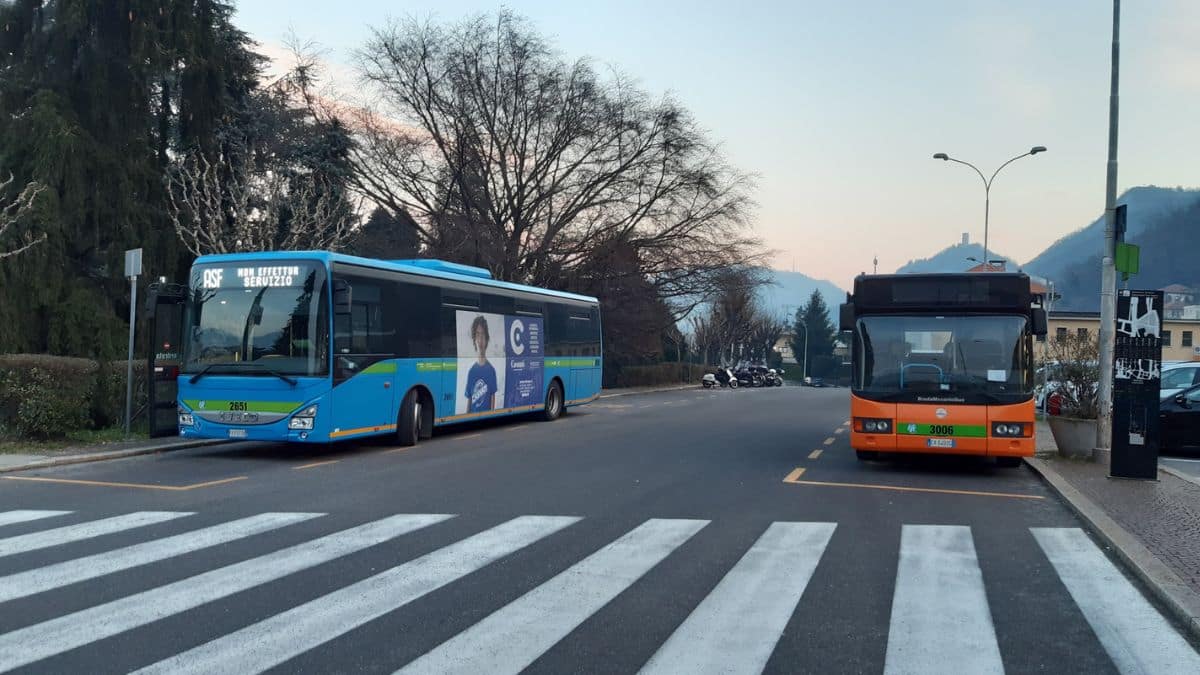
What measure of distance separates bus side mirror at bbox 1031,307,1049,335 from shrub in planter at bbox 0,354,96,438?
Answer: 1419 centimetres

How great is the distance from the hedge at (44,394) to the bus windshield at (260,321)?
1.92 metres

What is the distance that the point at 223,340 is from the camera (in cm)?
1466

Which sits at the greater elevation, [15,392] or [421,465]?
[15,392]

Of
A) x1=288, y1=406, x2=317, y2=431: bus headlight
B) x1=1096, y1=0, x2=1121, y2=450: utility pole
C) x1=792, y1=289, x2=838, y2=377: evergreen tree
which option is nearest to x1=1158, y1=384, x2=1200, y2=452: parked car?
x1=1096, y1=0, x2=1121, y2=450: utility pole

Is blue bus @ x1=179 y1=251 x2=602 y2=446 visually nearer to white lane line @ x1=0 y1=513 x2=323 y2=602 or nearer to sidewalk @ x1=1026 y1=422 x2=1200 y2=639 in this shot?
white lane line @ x1=0 y1=513 x2=323 y2=602

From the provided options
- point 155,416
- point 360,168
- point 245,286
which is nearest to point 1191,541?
point 245,286

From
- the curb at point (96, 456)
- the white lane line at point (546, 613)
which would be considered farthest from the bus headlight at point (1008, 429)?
the curb at point (96, 456)

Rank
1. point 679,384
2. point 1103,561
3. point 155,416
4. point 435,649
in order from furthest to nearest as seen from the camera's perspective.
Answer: point 679,384, point 155,416, point 1103,561, point 435,649

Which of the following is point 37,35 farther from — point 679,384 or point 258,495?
point 679,384

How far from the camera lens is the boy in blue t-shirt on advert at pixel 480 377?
1928cm

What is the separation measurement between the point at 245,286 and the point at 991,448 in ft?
35.6

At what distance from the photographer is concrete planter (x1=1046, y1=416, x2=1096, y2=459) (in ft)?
51.0

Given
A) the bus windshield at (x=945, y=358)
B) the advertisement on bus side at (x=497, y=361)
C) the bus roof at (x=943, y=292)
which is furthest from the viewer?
the advertisement on bus side at (x=497, y=361)

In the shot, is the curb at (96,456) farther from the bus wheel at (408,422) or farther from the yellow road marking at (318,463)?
the bus wheel at (408,422)
